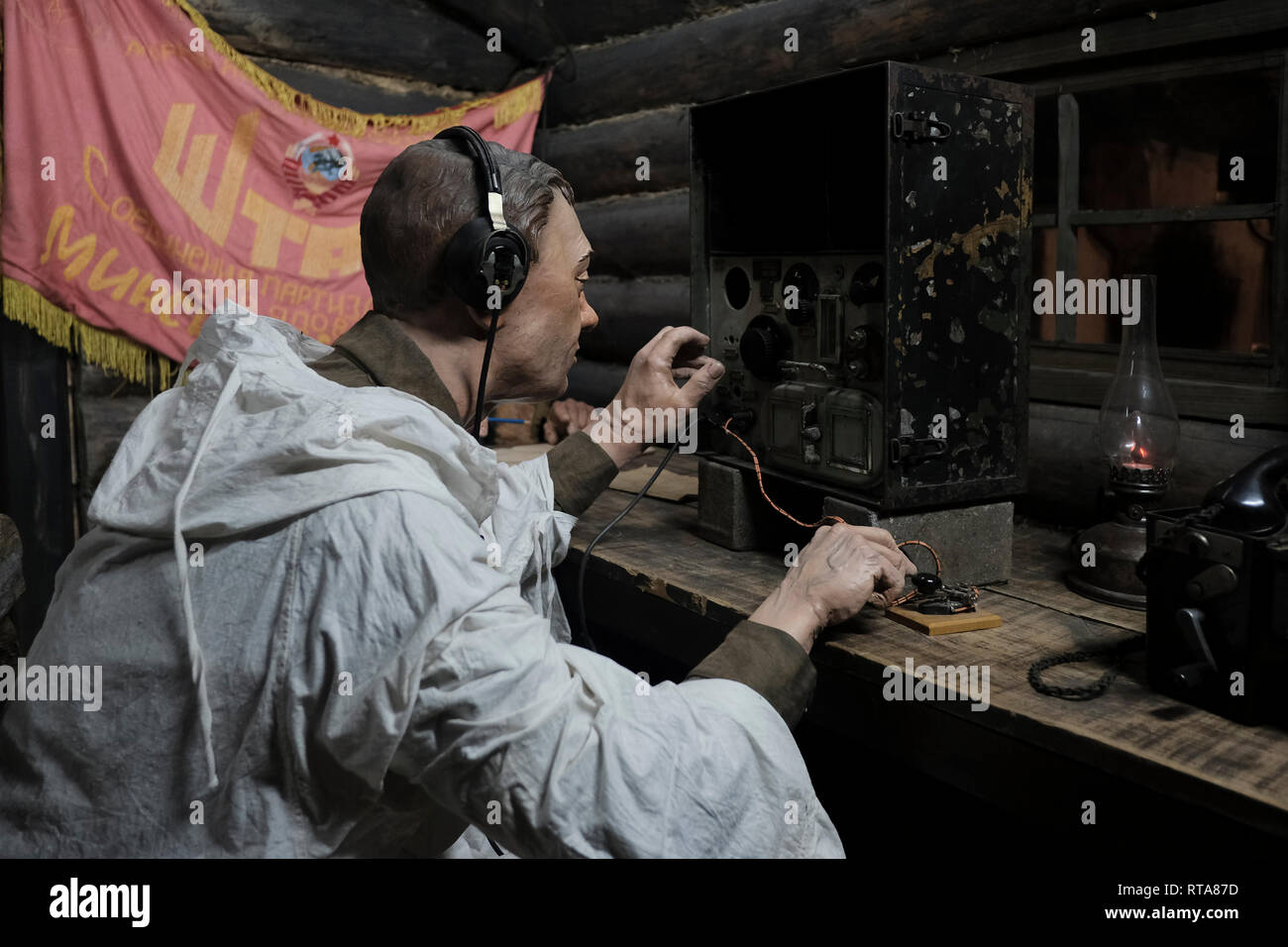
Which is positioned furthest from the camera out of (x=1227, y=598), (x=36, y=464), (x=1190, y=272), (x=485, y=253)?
(x=36, y=464)

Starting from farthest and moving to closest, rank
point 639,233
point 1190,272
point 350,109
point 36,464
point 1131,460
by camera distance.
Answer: point 350,109, point 639,233, point 36,464, point 1190,272, point 1131,460

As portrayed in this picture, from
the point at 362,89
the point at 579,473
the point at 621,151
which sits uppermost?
the point at 362,89

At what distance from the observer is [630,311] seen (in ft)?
12.3

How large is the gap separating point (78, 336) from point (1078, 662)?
3.07 meters

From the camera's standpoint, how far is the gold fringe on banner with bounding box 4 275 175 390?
3240 millimetres

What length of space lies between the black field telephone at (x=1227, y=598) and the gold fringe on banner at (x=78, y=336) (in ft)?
10.2

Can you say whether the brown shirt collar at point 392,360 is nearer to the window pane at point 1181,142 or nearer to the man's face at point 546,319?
the man's face at point 546,319

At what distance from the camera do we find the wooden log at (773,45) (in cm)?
230

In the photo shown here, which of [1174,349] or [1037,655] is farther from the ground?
[1174,349]

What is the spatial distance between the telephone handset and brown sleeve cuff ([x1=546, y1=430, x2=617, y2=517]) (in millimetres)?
1032

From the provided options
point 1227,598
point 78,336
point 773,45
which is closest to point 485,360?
point 1227,598

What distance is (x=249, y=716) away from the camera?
40.8 inches

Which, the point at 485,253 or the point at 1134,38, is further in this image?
the point at 1134,38

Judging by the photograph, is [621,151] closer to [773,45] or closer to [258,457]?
[773,45]
